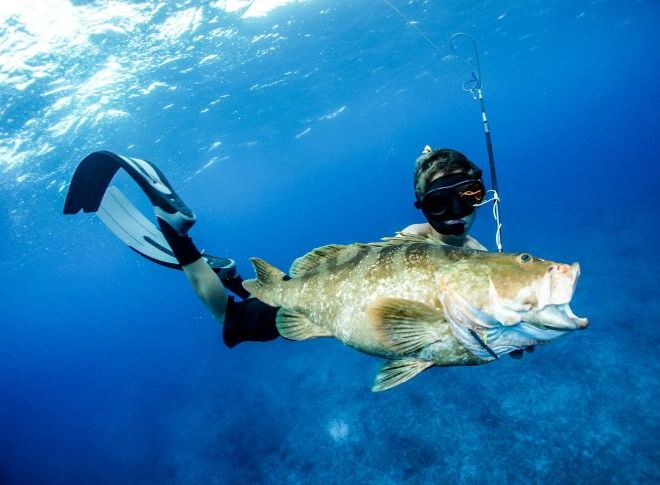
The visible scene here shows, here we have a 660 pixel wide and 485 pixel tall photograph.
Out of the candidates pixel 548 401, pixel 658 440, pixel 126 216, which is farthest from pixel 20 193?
pixel 658 440

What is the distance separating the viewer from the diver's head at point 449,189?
266cm

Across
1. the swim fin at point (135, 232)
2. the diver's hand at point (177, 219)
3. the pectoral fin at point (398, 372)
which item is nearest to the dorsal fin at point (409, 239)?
the pectoral fin at point (398, 372)

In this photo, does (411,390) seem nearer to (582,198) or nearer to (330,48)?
(330,48)

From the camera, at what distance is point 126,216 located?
4668 mm

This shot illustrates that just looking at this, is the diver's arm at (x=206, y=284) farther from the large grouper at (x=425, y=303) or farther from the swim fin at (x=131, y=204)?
the large grouper at (x=425, y=303)

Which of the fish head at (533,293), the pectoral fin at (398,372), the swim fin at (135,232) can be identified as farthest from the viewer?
the swim fin at (135,232)

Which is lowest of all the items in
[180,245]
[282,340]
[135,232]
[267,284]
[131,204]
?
[282,340]

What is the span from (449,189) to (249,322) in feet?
9.32

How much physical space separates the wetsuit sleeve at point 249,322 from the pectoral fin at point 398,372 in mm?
2205

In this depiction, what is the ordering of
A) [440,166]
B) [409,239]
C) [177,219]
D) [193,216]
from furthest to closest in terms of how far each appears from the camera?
[193,216], [177,219], [440,166], [409,239]

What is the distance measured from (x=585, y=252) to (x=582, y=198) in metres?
13.2

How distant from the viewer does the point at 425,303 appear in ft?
6.62

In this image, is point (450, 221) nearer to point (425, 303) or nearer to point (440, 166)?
point (440, 166)

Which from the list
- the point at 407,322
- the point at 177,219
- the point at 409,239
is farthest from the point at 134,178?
the point at 407,322
